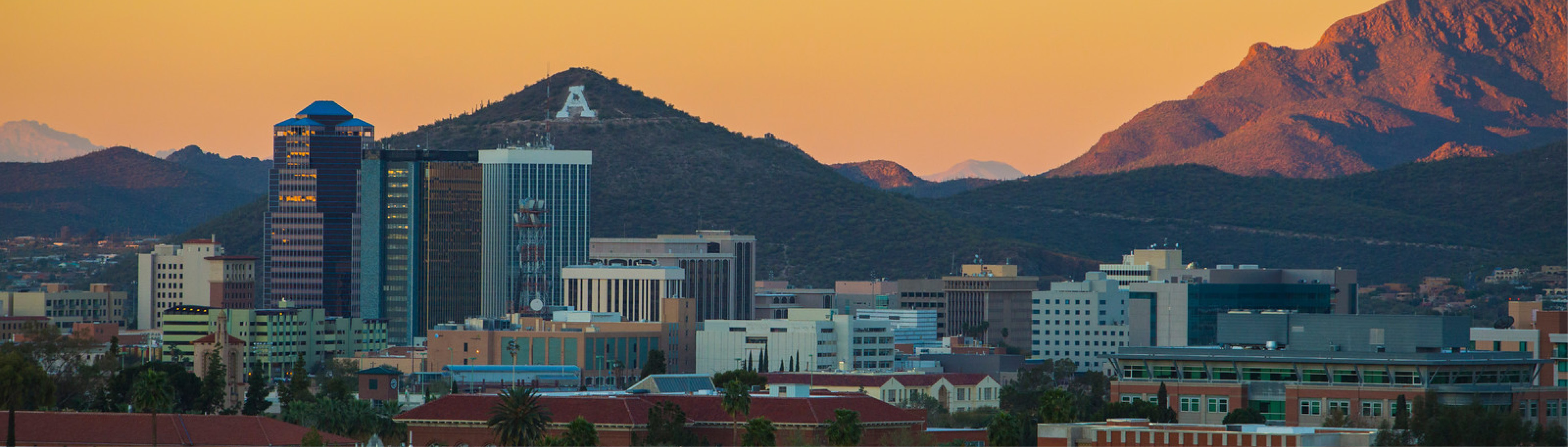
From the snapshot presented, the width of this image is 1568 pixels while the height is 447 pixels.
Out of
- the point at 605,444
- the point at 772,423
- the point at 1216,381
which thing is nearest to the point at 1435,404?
the point at 1216,381

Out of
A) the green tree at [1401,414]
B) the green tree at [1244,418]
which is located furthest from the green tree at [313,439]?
the green tree at [1401,414]

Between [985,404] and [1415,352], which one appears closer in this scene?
[1415,352]

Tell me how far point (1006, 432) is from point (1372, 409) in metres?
23.2

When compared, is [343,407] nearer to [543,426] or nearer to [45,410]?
[45,410]

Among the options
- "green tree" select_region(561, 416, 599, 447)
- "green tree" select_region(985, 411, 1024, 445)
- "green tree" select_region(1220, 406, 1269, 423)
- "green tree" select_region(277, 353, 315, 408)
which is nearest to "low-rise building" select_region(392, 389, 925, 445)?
"green tree" select_region(561, 416, 599, 447)

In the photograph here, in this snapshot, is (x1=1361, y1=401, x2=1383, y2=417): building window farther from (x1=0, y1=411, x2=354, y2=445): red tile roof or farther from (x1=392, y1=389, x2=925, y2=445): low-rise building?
(x1=0, y1=411, x2=354, y2=445): red tile roof

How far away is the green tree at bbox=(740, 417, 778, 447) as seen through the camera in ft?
Answer: 393

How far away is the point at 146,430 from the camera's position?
400 ft

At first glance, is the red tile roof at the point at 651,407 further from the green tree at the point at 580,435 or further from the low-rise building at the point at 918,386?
the low-rise building at the point at 918,386

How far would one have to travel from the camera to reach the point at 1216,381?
450 feet

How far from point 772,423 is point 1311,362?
31047 millimetres

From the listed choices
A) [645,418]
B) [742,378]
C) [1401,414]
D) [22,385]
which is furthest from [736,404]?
[22,385]

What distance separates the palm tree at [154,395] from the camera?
116750 mm

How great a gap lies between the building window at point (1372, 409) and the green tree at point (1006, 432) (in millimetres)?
20124
